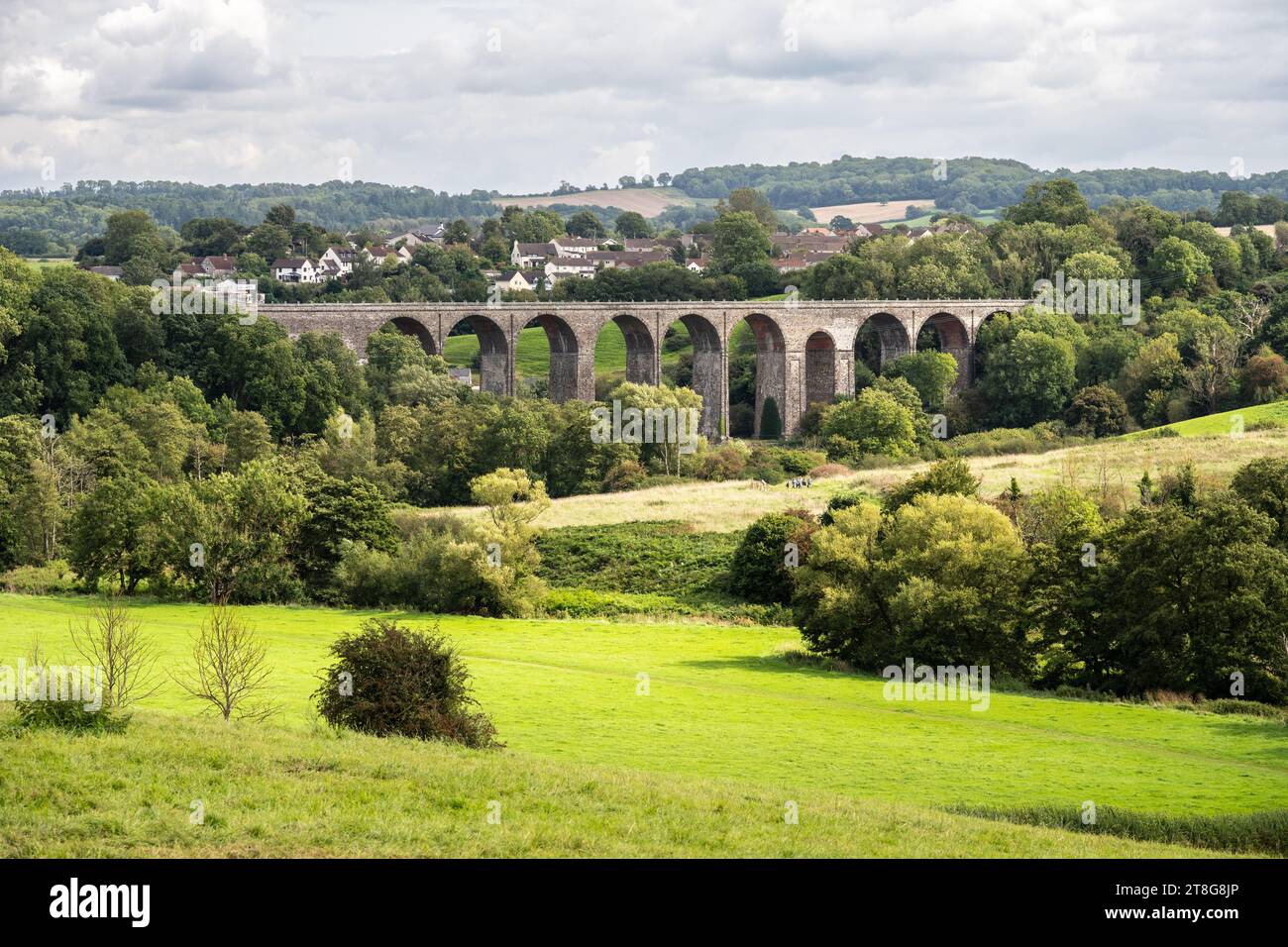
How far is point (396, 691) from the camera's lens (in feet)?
78.8

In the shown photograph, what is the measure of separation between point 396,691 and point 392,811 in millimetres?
7674

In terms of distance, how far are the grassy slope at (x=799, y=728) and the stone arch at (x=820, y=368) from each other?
54476mm

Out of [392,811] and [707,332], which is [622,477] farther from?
[392,811]

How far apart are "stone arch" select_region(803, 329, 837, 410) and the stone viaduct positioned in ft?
0.20

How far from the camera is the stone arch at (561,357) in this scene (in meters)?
85.8

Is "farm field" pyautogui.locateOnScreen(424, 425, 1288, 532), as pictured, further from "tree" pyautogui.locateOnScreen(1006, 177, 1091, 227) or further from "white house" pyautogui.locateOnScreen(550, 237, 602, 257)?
"white house" pyautogui.locateOnScreen(550, 237, 602, 257)

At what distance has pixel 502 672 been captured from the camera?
35.7 metres

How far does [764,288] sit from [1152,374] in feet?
129

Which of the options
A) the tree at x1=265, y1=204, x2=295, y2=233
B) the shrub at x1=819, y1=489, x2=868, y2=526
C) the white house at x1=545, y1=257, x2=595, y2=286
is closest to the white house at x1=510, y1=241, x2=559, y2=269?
the white house at x1=545, y1=257, x2=595, y2=286

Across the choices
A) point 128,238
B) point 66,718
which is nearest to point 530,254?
point 128,238

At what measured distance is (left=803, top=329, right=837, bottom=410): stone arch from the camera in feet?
311
